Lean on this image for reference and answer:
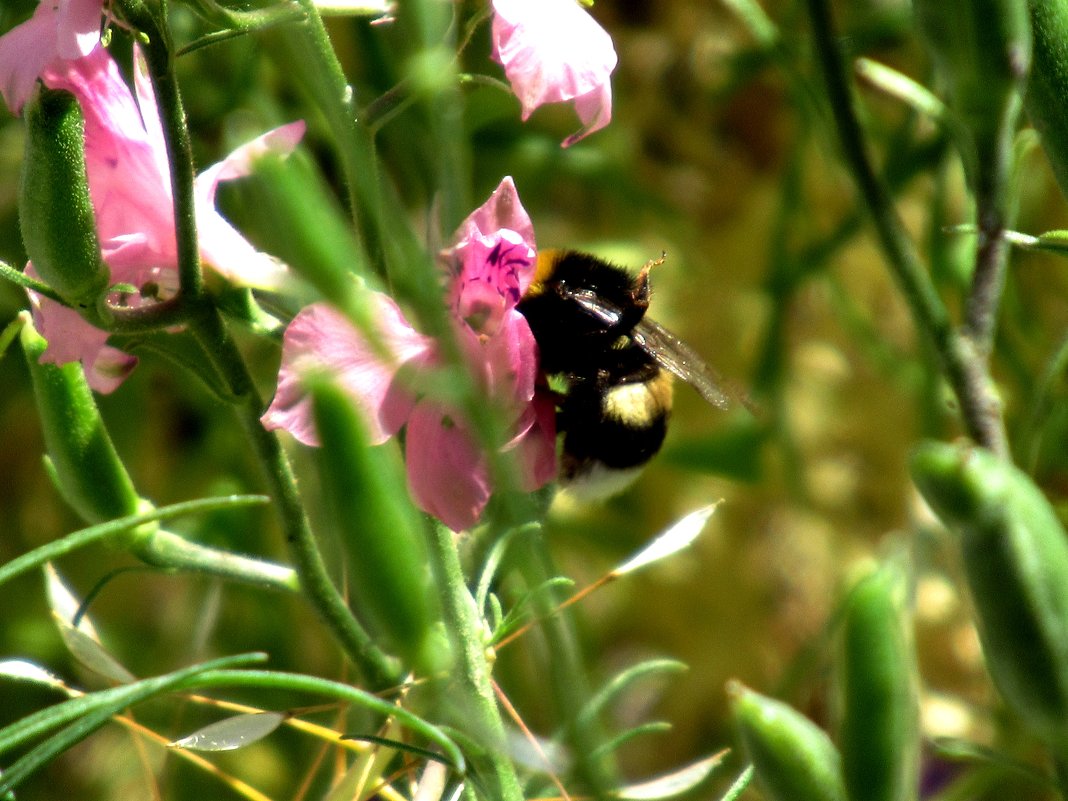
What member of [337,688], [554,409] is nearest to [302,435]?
[337,688]

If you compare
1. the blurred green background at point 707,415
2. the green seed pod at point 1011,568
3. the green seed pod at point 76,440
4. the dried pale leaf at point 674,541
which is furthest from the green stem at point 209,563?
the blurred green background at point 707,415

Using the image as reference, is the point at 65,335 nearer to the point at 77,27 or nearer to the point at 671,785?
the point at 77,27

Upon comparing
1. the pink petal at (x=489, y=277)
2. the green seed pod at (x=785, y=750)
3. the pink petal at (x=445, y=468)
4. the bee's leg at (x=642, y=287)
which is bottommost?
the bee's leg at (x=642, y=287)

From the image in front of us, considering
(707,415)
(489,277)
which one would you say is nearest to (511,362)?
(489,277)

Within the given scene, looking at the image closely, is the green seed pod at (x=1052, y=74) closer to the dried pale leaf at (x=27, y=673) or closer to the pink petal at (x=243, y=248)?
the pink petal at (x=243, y=248)

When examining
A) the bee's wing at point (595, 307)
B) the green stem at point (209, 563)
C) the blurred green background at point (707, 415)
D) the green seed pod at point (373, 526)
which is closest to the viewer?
the green seed pod at point (373, 526)

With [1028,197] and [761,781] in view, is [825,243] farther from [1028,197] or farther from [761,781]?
[761,781]

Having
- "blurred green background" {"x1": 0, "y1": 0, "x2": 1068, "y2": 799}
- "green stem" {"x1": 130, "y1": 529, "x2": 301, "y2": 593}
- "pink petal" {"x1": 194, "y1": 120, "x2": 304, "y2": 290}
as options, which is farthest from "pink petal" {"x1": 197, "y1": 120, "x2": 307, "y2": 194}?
"blurred green background" {"x1": 0, "y1": 0, "x2": 1068, "y2": 799}
